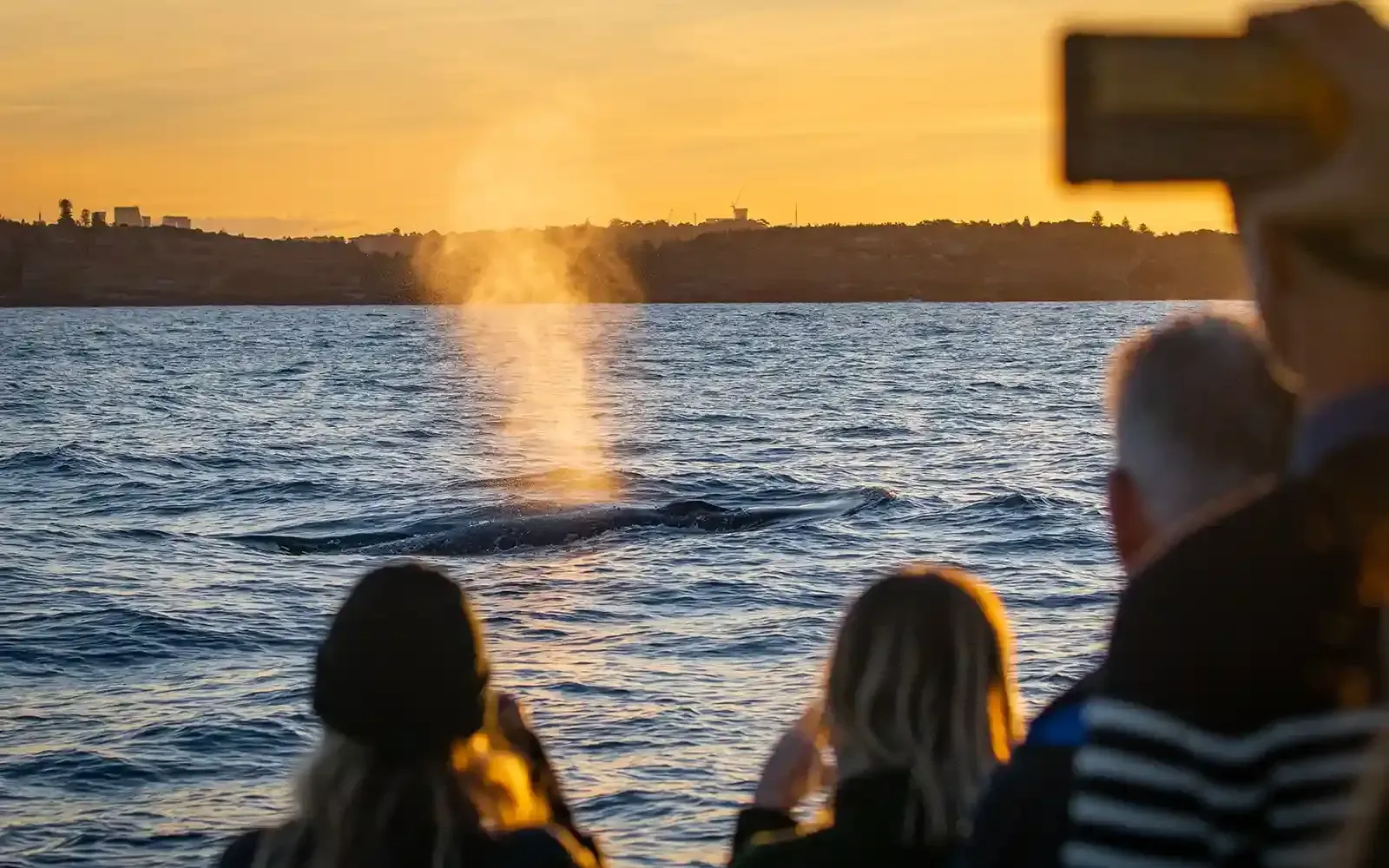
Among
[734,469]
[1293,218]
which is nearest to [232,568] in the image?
[734,469]

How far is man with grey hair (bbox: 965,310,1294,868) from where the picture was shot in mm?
2527

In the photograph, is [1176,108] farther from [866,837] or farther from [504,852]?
[866,837]

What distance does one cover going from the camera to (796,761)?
4.72 m

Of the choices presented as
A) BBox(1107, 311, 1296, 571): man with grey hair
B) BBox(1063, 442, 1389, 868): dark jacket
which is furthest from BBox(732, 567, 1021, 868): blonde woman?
BBox(1063, 442, 1389, 868): dark jacket

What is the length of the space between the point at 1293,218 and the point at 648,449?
47.9 metres

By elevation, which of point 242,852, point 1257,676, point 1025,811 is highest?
point 1257,676

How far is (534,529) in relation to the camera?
95.8 feet

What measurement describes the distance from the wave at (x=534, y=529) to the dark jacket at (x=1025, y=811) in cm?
2530

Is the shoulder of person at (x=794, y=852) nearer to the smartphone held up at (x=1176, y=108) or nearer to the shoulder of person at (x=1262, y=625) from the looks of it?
the shoulder of person at (x=1262, y=625)

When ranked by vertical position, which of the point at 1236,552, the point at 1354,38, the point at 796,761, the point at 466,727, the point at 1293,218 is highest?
the point at 1354,38

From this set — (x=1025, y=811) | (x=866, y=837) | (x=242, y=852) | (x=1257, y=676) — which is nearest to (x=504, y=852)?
(x=242, y=852)

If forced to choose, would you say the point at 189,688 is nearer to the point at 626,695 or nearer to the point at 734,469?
the point at 626,695

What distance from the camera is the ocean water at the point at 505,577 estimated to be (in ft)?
48.0

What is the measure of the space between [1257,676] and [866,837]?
7.85 ft
